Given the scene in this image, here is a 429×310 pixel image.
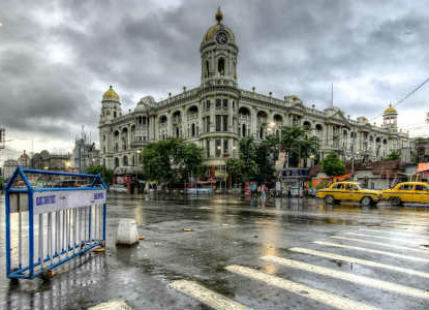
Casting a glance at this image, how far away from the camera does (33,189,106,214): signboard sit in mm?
4598

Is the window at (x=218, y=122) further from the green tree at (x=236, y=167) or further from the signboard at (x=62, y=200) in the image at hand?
the signboard at (x=62, y=200)

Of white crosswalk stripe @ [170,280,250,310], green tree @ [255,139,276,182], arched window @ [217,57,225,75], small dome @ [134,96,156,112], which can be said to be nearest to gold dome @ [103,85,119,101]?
small dome @ [134,96,156,112]

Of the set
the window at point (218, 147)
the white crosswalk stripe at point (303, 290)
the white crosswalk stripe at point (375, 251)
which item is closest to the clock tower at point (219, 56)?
the window at point (218, 147)

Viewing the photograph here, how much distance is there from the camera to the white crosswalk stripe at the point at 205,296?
3.61m

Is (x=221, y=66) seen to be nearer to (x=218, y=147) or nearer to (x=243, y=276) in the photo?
(x=218, y=147)

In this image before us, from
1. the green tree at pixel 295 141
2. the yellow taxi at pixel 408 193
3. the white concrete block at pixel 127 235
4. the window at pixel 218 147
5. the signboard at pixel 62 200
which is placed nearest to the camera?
the signboard at pixel 62 200

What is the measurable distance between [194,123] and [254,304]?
51680 mm

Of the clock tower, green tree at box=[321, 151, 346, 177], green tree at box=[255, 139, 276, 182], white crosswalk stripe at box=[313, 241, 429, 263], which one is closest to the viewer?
white crosswalk stripe at box=[313, 241, 429, 263]

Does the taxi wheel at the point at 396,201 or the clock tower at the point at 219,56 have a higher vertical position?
the clock tower at the point at 219,56

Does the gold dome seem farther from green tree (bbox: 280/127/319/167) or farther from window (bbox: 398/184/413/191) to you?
window (bbox: 398/184/413/191)

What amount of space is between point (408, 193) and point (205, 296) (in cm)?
2141

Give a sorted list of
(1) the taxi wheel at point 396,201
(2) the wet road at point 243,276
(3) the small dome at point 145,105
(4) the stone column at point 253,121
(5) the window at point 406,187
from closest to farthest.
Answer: (2) the wet road at point 243,276 < (5) the window at point 406,187 < (1) the taxi wheel at point 396,201 < (4) the stone column at point 253,121 < (3) the small dome at point 145,105

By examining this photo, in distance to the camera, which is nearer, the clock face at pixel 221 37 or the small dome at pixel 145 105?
the clock face at pixel 221 37

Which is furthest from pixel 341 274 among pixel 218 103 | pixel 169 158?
pixel 218 103
